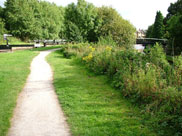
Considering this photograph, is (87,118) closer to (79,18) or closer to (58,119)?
(58,119)

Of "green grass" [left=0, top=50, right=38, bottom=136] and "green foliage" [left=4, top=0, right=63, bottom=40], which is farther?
"green foliage" [left=4, top=0, right=63, bottom=40]

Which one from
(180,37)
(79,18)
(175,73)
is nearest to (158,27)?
(180,37)

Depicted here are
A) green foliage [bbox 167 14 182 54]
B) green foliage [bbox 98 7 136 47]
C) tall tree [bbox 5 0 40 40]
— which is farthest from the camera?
tall tree [bbox 5 0 40 40]

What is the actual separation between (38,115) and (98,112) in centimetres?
146

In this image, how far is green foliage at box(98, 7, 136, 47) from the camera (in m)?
26.2

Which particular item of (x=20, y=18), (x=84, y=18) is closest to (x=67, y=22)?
(x=84, y=18)

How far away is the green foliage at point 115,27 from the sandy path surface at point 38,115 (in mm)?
21047

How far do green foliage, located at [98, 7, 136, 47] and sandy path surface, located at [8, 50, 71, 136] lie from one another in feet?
69.1

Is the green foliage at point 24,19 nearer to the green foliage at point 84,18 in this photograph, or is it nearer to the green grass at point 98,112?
the green foliage at point 84,18

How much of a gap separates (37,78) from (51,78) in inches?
24.5

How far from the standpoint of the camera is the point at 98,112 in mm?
4402

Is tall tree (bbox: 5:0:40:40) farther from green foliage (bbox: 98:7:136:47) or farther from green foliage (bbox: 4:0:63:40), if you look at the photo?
green foliage (bbox: 98:7:136:47)

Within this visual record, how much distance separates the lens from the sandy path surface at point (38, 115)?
11.6 ft

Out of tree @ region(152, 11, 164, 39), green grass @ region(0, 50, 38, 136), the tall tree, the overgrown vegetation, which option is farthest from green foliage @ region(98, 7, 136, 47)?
tree @ region(152, 11, 164, 39)
